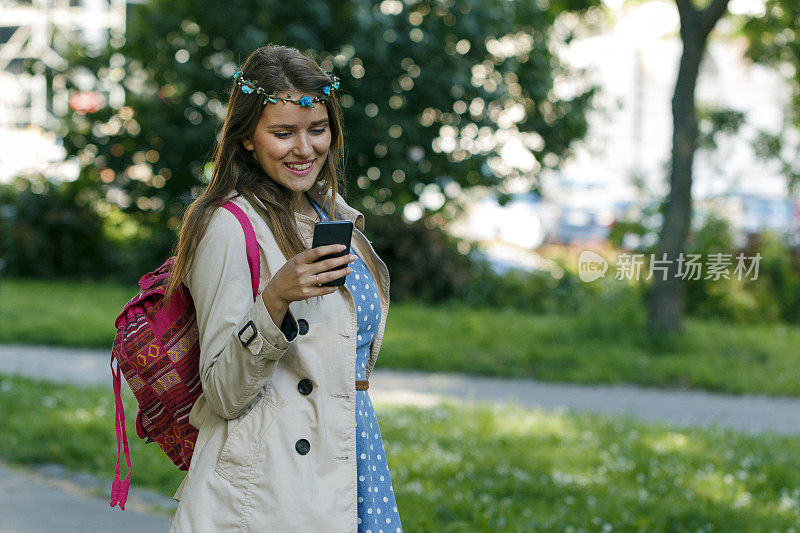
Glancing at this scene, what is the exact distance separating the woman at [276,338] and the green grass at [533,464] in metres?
2.53

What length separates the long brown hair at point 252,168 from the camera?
237 cm

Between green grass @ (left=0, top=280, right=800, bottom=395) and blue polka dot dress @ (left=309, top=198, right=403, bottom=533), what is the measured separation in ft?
22.8

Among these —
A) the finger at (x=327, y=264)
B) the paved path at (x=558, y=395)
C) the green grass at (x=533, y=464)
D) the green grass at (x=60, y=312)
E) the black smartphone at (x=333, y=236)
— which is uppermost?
the black smartphone at (x=333, y=236)

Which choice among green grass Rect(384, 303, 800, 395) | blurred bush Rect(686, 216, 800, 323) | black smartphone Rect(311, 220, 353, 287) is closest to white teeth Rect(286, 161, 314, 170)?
black smartphone Rect(311, 220, 353, 287)

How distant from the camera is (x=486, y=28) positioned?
1177 centimetres

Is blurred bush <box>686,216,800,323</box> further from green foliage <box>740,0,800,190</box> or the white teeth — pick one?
the white teeth

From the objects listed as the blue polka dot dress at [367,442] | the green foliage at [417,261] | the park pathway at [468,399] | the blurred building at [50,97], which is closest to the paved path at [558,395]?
the park pathway at [468,399]

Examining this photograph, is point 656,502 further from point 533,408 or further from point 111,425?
point 111,425

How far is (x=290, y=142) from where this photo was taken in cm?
245

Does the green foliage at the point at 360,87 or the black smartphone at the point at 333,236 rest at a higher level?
the green foliage at the point at 360,87

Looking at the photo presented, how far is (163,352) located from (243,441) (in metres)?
0.31

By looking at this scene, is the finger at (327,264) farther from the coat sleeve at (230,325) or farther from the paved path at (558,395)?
the paved path at (558,395)

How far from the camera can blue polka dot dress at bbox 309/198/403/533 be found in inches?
99.5

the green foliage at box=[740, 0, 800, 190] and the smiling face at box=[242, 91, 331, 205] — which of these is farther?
the green foliage at box=[740, 0, 800, 190]
